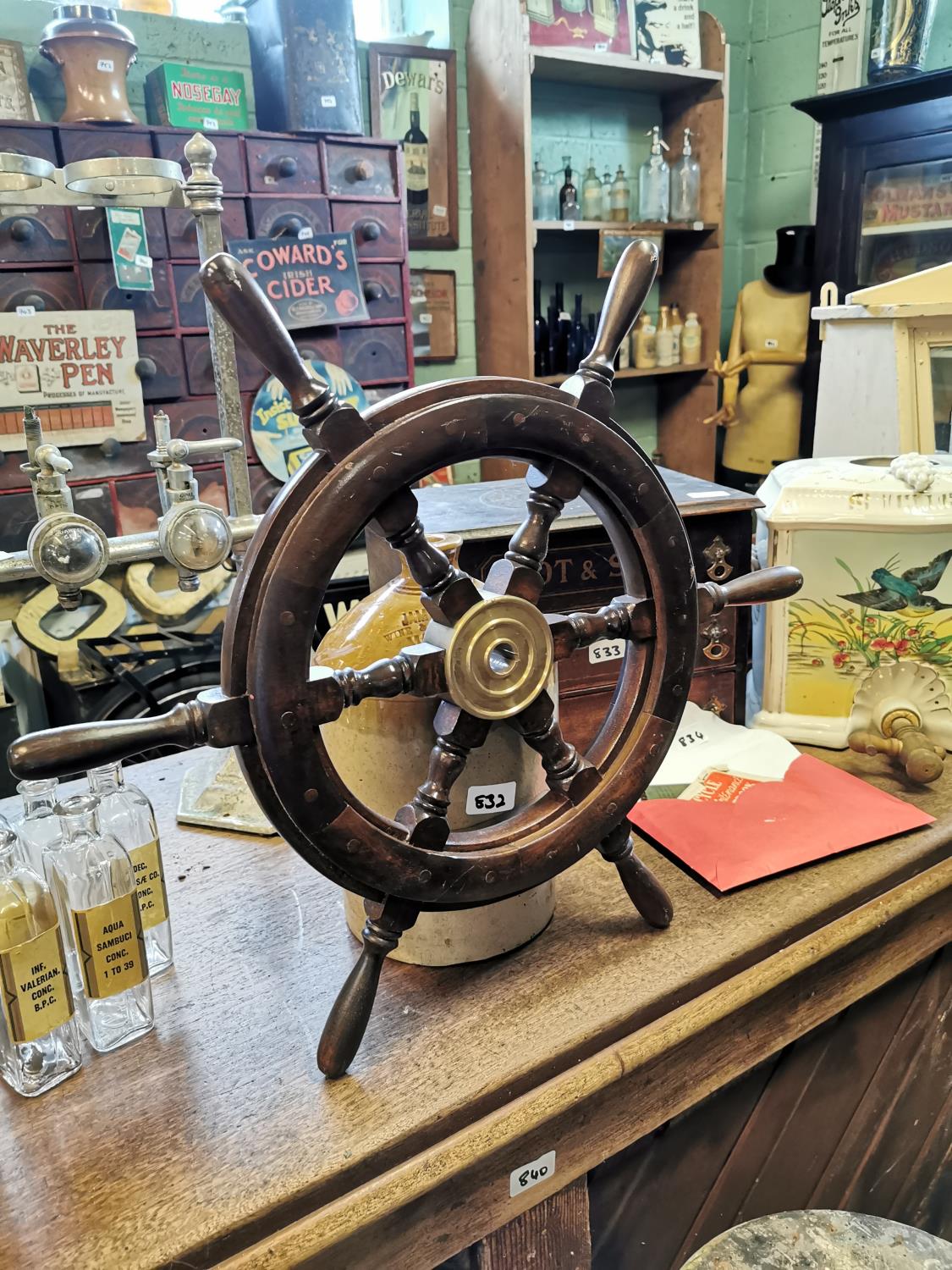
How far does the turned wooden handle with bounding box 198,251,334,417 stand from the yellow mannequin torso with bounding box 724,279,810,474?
109 inches

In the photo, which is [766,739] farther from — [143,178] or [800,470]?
[143,178]

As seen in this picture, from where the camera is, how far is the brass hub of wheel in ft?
2.05

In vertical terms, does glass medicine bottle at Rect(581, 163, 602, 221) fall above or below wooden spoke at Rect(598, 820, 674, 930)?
above

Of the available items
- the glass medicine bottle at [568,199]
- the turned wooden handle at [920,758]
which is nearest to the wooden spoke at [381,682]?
the turned wooden handle at [920,758]

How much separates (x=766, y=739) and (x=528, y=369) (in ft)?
6.25

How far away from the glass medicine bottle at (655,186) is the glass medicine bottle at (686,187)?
0.03m

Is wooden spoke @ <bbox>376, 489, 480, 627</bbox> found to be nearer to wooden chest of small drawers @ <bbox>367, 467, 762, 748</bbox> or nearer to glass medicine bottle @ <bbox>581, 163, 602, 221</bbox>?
wooden chest of small drawers @ <bbox>367, 467, 762, 748</bbox>

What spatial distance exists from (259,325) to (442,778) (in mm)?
324

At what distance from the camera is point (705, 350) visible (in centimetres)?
323

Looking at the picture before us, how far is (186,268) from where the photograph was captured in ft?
6.99

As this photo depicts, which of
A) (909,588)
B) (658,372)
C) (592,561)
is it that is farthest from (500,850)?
(658,372)

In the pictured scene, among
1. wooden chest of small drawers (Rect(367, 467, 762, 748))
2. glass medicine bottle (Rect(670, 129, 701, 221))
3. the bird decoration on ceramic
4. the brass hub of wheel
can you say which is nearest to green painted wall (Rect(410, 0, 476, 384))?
glass medicine bottle (Rect(670, 129, 701, 221))

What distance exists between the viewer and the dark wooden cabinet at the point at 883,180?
8.05 feet

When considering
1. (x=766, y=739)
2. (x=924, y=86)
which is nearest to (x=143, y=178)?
(x=766, y=739)
